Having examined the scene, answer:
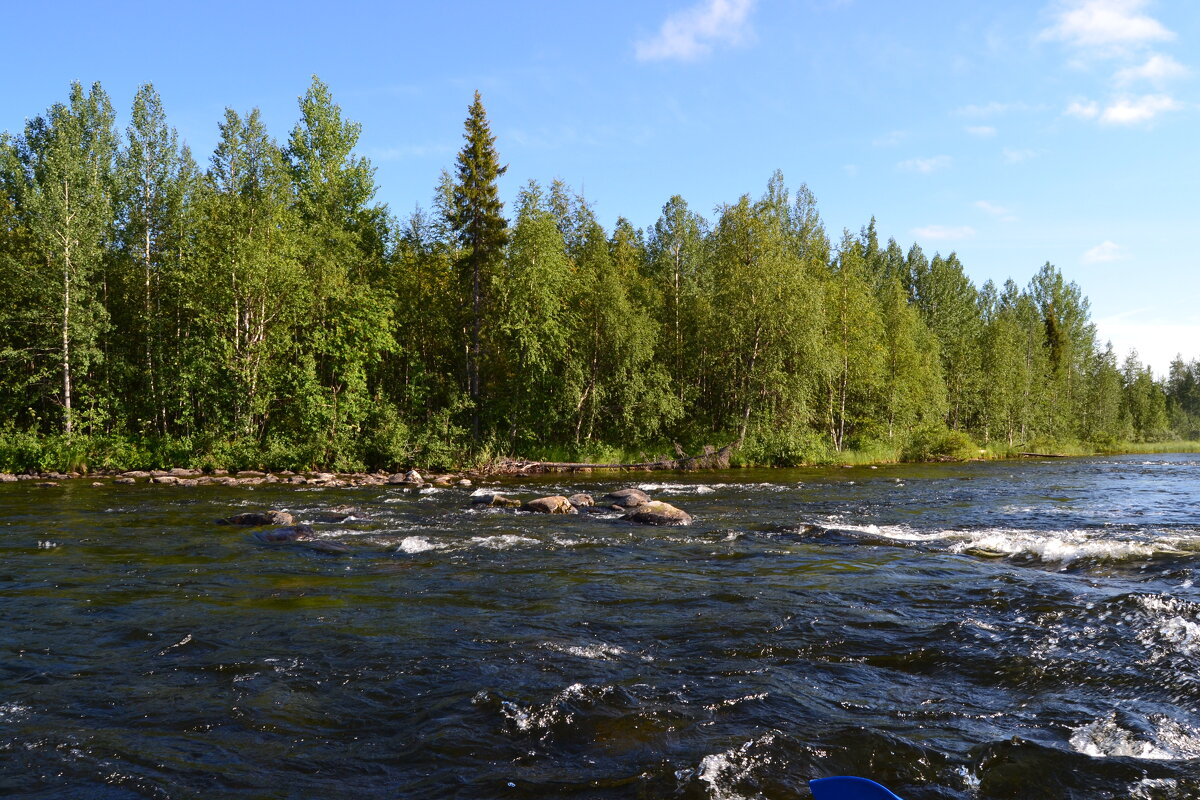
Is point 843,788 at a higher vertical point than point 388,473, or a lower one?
higher

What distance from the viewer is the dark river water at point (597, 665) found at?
4988mm

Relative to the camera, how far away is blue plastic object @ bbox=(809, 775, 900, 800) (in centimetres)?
353

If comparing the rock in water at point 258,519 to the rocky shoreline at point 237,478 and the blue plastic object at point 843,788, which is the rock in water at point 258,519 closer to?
the rocky shoreline at point 237,478

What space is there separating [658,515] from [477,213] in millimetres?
23046

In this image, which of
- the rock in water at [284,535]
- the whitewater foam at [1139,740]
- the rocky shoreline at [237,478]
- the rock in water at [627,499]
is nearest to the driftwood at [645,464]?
the rocky shoreline at [237,478]

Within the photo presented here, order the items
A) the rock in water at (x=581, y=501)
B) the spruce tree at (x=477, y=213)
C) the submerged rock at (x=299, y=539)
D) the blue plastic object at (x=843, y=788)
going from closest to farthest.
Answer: the blue plastic object at (x=843, y=788) < the submerged rock at (x=299, y=539) < the rock in water at (x=581, y=501) < the spruce tree at (x=477, y=213)

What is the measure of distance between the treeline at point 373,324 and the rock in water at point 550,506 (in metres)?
13.4

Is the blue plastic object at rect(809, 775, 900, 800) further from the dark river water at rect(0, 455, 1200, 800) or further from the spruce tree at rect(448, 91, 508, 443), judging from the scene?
the spruce tree at rect(448, 91, 508, 443)

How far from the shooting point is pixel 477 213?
1394 inches

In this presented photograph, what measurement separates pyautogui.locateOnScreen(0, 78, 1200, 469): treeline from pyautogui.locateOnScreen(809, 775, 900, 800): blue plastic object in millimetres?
28674

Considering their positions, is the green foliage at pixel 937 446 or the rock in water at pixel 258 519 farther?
the green foliage at pixel 937 446

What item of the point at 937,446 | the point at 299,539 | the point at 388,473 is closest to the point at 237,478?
the point at 388,473

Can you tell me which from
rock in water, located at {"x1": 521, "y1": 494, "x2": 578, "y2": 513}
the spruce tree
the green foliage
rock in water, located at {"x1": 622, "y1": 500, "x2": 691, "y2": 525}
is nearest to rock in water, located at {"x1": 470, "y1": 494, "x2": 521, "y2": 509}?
rock in water, located at {"x1": 521, "y1": 494, "x2": 578, "y2": 513}

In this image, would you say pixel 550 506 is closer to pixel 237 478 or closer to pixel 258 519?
pixel 258 519
